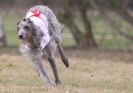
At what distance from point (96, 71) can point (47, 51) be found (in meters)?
4.02

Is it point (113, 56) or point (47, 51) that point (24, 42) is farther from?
point (113, 56)

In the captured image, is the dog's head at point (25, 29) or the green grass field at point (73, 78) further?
the green grass field at point (73, 78)

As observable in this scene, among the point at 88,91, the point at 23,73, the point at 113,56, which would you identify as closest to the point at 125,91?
the point at 88,91

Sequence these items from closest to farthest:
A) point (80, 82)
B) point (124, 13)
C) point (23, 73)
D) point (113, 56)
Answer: point (80, 82)
point (23, 73)
point (113, 56)
point (124, 13)

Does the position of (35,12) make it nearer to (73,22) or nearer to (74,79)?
(74,79)

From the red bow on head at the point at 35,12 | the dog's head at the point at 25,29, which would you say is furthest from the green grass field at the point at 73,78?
the red bow on head at the point at 35,12

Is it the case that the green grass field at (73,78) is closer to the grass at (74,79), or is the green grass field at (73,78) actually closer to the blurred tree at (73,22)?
the grass at (74,79)

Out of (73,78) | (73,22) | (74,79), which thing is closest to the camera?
(74,79)

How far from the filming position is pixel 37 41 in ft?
35.3

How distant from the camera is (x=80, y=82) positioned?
41.0ft

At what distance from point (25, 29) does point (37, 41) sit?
1.27ft

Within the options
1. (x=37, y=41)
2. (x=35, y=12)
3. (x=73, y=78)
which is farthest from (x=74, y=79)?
(x=37, y=41)

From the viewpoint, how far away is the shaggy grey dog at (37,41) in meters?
10.5

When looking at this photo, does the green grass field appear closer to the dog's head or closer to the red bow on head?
the dog's head
